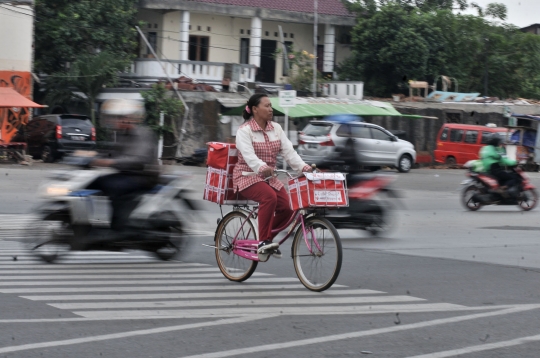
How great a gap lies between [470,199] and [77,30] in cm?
2088

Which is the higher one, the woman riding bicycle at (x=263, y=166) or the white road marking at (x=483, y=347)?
the woman riding bicycle at (x=263, y=166)

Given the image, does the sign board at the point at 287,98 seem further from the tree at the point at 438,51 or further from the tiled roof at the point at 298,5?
the tree at the point at 438,51

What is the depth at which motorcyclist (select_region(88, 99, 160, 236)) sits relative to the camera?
8.92m

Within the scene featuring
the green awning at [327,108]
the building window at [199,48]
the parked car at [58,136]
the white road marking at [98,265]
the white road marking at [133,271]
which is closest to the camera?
the white road marking at [133,271]

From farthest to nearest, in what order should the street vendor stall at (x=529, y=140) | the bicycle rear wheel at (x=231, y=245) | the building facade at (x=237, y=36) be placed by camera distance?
the building facade at (x=237, y=36)
the street vendor stall at (x=529, y=140)
the bicycle rear wheel at (x=231, y=245)

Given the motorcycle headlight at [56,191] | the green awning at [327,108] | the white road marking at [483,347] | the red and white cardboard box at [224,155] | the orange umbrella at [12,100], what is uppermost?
the green awning at [327,108]

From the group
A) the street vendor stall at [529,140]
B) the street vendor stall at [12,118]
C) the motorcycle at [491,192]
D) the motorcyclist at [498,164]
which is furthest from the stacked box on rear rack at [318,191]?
the street vendor stall at [529,140]

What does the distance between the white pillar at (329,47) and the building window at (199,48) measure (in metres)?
6.14

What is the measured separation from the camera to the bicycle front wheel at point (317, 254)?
7422mm

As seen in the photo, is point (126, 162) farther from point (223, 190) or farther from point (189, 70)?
point (189, 70)

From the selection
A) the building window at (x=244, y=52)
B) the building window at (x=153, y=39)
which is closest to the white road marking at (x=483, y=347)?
the building window at (x=153, y=39)

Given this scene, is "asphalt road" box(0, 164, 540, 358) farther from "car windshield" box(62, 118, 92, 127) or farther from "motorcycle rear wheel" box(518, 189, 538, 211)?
"car windshield" box(62, 118, 92, 127)

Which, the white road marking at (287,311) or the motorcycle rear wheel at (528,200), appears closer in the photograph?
the white road marking at (287,311)

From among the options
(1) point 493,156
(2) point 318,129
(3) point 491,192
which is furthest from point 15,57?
(3) point 491,192
